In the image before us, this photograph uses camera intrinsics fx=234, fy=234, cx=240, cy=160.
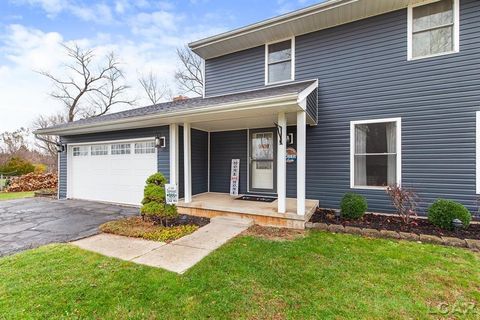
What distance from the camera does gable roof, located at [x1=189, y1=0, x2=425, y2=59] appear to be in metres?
5.51

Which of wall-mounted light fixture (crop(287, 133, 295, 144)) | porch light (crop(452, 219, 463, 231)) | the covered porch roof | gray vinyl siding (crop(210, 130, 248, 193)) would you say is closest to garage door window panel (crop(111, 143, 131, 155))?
the covered porch roof

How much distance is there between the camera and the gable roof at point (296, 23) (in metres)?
5.51

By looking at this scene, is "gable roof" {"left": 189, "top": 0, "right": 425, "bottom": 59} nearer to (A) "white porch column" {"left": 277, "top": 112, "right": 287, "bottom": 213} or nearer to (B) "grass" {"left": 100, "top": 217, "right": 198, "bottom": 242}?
A: (A) "white porch column" {"left": 277, "top": 112, "right": 287, "bottom": 213}

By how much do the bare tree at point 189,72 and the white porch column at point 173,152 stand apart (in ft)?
43.0

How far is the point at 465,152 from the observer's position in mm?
4969

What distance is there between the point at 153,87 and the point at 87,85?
5.40 m

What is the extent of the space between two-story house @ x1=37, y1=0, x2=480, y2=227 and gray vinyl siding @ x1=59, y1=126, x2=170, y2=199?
0.05 metres

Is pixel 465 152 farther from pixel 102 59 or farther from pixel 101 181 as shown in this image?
pixel 102 59

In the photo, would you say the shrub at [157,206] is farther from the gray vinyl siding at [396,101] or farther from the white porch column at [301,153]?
the gray vinyl siding at [396,101]

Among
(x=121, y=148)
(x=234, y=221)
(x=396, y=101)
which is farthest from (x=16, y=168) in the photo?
(x=396, y=101)

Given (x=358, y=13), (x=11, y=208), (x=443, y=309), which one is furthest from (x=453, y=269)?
(x=11, y=208)

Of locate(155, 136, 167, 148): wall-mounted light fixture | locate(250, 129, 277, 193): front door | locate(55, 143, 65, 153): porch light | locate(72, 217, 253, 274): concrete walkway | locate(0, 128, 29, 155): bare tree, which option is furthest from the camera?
locate(0, 128, 29, 155): bare tree

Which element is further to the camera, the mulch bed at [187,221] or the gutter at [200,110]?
the mulch bed at [187,221]

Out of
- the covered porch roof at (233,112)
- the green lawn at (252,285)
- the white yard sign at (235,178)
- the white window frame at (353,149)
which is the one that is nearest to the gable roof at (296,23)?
the covered porch roof at (233,112)
